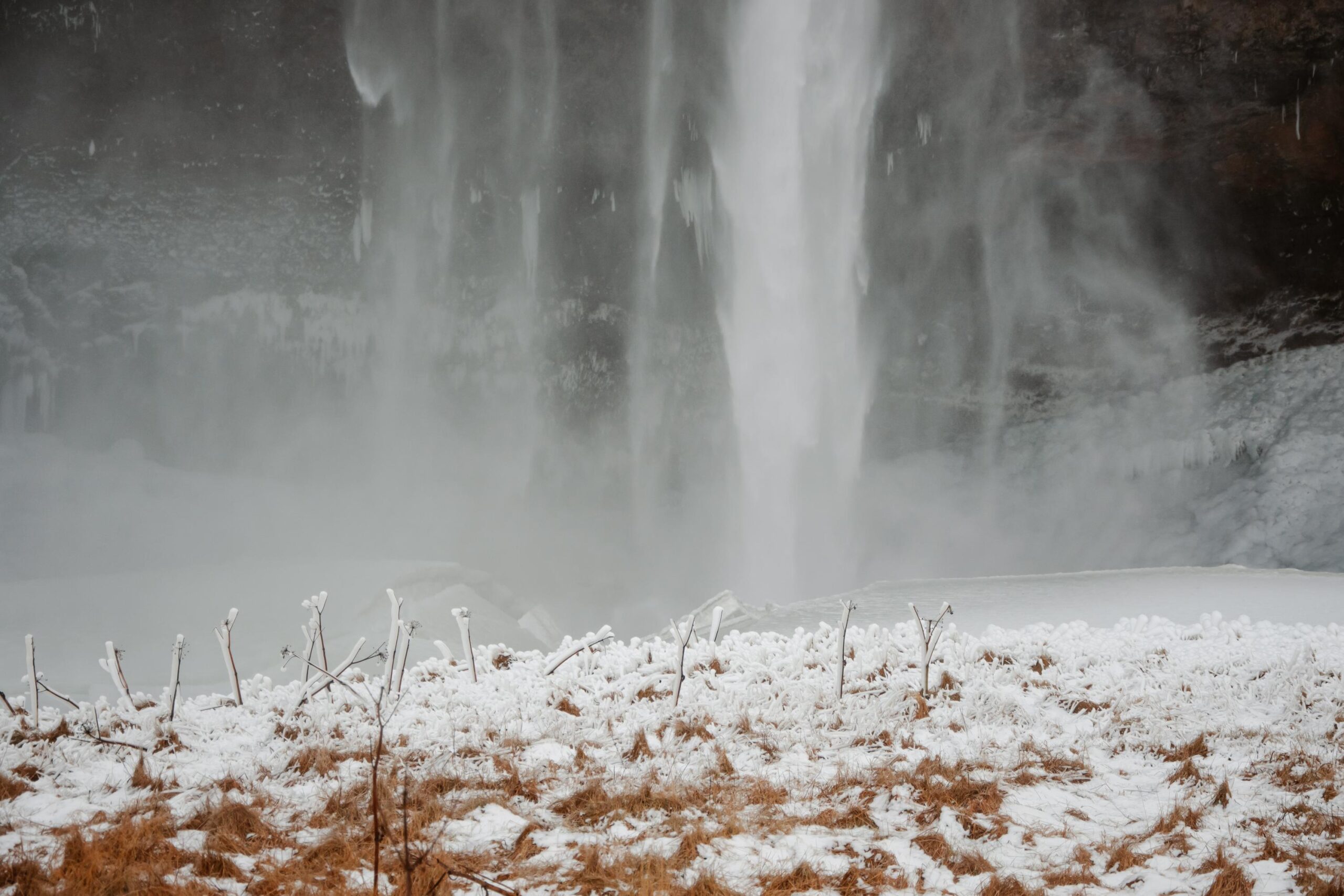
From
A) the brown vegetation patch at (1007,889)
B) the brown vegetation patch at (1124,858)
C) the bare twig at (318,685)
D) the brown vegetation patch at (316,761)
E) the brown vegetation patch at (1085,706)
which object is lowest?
the brown vegetation patch at (1007,889)

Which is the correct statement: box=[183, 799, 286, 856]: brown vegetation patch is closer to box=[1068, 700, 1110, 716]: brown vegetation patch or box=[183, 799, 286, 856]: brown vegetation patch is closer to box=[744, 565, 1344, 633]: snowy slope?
box=[1068, 700, 1110, 716]: brown vegetation patch

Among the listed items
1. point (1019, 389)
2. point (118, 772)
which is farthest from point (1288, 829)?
point (1019, 389)

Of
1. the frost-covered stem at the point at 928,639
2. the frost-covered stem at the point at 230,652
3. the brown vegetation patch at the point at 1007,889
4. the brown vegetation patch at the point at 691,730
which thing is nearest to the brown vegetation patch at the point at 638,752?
the brown vegetation patch at the point at 691,730

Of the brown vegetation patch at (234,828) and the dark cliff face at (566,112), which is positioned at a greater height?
the dark cliff face at (566,112)

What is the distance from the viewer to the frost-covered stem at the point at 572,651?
6.84 meters

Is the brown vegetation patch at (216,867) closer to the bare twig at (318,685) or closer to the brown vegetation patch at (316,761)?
the brown vegetation patch at (316,761)

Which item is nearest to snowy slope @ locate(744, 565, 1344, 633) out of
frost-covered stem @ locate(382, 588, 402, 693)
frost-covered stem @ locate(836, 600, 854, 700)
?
frost-covered stem @ locate(836, 600, 854, 700)

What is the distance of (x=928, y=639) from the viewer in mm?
6555

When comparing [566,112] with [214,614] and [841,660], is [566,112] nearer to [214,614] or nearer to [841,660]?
[214,614]

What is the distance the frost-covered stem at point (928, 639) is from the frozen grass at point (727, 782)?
13cm

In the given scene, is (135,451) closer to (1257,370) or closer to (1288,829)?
(1288,829)

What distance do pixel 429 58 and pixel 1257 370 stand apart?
2753 centimetres

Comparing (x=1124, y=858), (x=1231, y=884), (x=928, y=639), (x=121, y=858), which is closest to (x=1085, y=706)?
(x=928, y=639)

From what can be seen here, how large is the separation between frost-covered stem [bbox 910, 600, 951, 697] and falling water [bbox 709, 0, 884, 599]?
21456 millimetres
